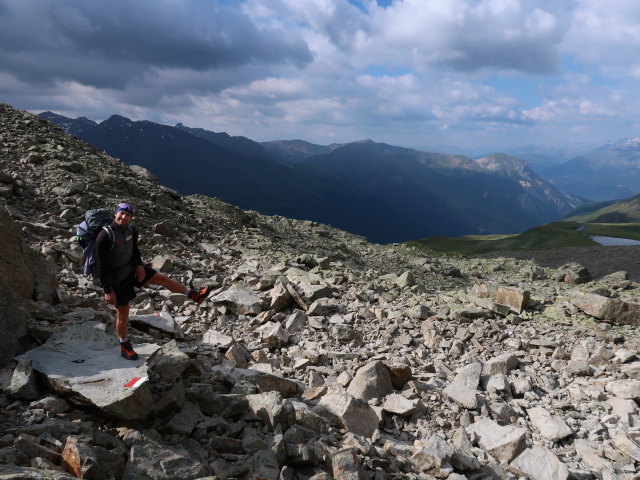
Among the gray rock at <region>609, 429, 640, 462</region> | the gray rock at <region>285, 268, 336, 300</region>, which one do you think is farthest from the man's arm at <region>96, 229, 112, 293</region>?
the gray rock at <region>609, 429, 640, 462</region>

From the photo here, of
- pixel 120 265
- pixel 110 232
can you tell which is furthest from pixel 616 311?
pixel 110 232

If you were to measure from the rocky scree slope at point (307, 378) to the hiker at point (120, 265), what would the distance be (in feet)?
2.62

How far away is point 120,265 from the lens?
964 cm

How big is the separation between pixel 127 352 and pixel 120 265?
2.26 meters

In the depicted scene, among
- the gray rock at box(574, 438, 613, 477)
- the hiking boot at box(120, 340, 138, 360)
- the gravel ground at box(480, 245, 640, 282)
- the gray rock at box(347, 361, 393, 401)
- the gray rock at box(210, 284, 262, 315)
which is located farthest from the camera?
the gravel ground at box(480, 245, 640, 282)

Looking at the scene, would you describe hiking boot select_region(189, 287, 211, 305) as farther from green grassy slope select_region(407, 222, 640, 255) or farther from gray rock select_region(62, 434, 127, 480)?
green grassy slope select_region(407, 222, 640, 255)

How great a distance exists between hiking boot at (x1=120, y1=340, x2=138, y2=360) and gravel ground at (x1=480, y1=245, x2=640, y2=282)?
45.1 meters

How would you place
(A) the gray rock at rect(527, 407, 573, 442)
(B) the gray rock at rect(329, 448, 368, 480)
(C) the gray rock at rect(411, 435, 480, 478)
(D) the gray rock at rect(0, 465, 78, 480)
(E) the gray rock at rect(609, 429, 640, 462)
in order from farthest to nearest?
(A) the gray rock at rect(527, 407, 573, 442) < (E) the gray rock at rect(609, 429, 640, 462) < (C) the gray rock at rect(411, 435, 480, 478) < (B) the gray rock at rect(329, 448, 368, 480) < (D) the gray rock at rect(0, 465, 78, 480)

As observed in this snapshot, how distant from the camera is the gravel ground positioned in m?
43.4

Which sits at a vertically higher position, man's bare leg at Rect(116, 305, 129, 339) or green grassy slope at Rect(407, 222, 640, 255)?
man's bare leg at Rect(116, 305, 129, 339)

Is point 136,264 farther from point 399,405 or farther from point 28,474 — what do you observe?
point 399,405

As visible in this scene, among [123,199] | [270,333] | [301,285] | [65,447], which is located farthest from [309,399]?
[123,199]

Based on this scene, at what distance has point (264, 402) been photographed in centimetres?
815

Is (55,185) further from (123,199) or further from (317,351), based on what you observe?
(317,351)
